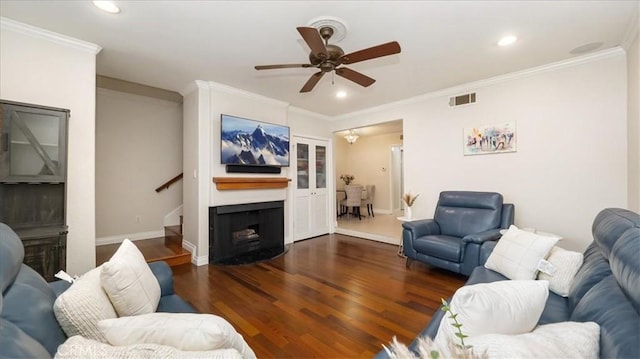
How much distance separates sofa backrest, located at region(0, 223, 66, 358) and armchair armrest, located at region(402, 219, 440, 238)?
3243mm

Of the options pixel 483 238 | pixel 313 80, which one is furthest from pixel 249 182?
pixel 483 238

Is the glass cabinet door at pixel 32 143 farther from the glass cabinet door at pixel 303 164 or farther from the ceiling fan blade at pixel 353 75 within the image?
the glass cabinet door at pixel 303 164

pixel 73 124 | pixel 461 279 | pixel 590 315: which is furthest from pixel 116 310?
pixel 461 279

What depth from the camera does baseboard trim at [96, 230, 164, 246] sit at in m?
4.28

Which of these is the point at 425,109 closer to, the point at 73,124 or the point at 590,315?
the point at 590,315

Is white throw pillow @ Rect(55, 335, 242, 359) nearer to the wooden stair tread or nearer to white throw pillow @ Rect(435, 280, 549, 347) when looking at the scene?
white throw pillow @ Rect(435, 280, 549, 347)

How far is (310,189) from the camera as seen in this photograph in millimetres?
5363

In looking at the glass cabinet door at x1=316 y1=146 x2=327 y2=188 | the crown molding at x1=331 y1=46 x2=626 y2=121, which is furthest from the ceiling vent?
the glass cabinet door at x1=316 y1=146 x2=327 y2=188

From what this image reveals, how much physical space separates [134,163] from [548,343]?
5.60 metres

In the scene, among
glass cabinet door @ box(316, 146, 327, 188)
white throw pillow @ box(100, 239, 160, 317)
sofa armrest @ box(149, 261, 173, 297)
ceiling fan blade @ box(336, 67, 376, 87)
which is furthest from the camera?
glass cabinet door @ box(316, 146, 327, 188)

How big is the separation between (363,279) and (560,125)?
3035mm

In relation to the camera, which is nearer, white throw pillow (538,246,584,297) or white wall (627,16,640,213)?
white throw pillow (538,246,584,297)

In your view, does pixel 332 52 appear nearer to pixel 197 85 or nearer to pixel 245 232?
pixel 197 85

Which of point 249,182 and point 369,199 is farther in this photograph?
point 369,199
